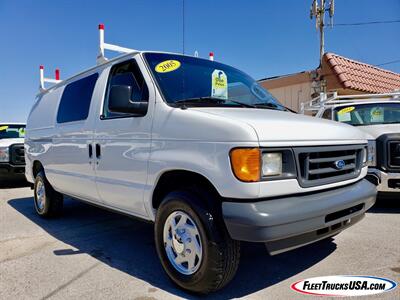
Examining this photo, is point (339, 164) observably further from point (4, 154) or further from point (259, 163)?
point (4, 154)

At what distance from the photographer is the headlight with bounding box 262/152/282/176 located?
2.51 m

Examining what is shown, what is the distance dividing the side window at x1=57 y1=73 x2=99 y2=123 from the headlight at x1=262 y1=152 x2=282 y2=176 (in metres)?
2.51

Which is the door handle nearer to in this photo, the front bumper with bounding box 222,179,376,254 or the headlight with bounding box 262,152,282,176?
the front bumper with bounding box 222,179,376,254

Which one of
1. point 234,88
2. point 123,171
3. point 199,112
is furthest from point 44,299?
point 234,88

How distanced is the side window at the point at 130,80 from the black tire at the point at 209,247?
1118mm

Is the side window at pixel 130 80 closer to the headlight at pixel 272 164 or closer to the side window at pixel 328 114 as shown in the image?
the headlight at pixel 272 164

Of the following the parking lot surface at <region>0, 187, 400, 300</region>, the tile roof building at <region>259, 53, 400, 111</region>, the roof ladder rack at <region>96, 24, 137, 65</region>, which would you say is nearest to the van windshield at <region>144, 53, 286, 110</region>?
the roof ladder rack at <region>96, 24, 137, 65</region>

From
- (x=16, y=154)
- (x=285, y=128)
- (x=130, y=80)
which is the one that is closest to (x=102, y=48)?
(x=130, y=80)

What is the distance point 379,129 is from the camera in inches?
221

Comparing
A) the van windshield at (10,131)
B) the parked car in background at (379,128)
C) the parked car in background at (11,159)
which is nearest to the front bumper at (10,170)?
the parked car in background at (11,159)

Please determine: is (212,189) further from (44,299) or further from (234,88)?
(44,299)

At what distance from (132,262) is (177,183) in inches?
45.1

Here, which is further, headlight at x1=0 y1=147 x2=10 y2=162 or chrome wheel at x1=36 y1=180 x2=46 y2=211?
headlight at x1=0 y1=147 x2=10 y2=162

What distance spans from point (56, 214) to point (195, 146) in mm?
3764
